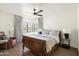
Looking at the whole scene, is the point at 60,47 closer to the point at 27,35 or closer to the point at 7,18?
the point at 27,35

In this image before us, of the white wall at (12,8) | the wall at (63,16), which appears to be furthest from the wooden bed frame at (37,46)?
the white wall at (12,8)

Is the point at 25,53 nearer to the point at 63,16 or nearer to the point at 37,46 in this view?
the point at 37,46

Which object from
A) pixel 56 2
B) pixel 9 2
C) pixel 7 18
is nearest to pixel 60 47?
pixel 56 2

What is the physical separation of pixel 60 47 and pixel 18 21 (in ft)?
3.77

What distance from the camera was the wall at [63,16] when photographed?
1.67 m

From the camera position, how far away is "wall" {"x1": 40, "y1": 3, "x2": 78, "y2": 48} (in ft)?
5.48

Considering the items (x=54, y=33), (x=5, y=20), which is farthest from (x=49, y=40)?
(x=5, y=20)

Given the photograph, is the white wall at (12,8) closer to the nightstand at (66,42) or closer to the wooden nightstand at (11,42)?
the wooden nightstand at (11,42)

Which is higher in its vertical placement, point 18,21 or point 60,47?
point 18,21

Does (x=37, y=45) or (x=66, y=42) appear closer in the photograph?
(x=66, y=42)

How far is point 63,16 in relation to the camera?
1.71 m

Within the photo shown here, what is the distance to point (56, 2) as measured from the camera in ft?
5.60

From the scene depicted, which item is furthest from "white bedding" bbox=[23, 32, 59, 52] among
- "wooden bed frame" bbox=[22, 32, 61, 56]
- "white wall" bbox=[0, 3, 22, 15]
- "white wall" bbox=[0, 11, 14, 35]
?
"white wall" bbox=[0, 3, 22, 15]

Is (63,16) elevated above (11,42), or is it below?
above
